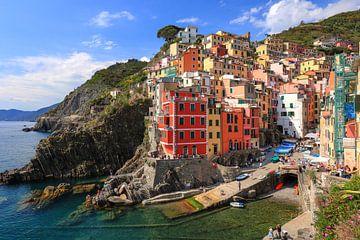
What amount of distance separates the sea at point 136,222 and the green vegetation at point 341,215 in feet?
37.8

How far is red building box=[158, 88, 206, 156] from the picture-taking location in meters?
38.1

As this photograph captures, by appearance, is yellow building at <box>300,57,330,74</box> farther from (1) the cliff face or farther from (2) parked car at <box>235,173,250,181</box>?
(2) parked car at <box>235,173,250,181</box>

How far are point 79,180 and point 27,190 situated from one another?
883 cm

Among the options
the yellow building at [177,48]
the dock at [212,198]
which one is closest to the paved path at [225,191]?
the dock at [212,198]

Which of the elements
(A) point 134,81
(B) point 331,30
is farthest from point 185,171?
(B) point 331,30

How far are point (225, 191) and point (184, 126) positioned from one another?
11233 millimetres

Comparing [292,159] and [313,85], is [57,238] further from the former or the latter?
[313,85]

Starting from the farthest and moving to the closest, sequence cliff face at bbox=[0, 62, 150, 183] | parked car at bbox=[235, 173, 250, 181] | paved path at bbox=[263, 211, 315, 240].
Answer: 1. cliff face at bbox=[0, 62, 150, 183]
2. parked car at bbox=[235, 173, 250, 181]
3. paved path at bbox=[263, 211, 315, 240]

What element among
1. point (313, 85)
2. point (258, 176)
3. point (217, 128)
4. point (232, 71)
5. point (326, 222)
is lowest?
point (258, 176)

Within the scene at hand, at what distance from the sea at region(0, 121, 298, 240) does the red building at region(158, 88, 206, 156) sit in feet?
33.4

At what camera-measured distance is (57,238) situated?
25297mm

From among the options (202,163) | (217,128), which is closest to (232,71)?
(217,128)

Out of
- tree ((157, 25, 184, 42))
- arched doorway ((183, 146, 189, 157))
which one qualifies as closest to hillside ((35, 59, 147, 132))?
tree ((157, 25, 184, 42))

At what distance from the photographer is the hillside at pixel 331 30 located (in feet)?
438
